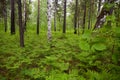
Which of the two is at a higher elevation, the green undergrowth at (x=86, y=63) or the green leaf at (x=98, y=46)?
the green leaf at (x=98, y=46)

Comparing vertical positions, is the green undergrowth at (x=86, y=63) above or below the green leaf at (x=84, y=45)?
below

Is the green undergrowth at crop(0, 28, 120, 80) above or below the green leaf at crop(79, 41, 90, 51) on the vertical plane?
below

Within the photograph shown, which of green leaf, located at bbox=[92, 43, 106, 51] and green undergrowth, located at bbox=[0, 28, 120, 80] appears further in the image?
green undergrowth, located at bbox=[0, 28, 120, 80]

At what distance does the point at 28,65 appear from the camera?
7141mm

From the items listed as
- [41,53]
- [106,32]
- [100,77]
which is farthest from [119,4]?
[41,53]

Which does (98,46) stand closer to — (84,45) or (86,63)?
(84,45)

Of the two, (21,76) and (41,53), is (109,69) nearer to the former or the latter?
(21,76)

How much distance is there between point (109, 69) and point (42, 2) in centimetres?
4869

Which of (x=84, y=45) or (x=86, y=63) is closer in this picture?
(x=84, y=45)

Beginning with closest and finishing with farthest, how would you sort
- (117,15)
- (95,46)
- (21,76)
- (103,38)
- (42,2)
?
(95,46), (103,38), (117,15), (21,76), (42,2)

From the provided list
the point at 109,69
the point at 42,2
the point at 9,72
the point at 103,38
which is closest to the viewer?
the point at 103,38

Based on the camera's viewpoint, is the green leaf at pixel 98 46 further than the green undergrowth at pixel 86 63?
No

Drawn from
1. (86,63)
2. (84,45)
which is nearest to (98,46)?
(84,45)

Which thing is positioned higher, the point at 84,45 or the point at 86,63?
the point at 84,45
